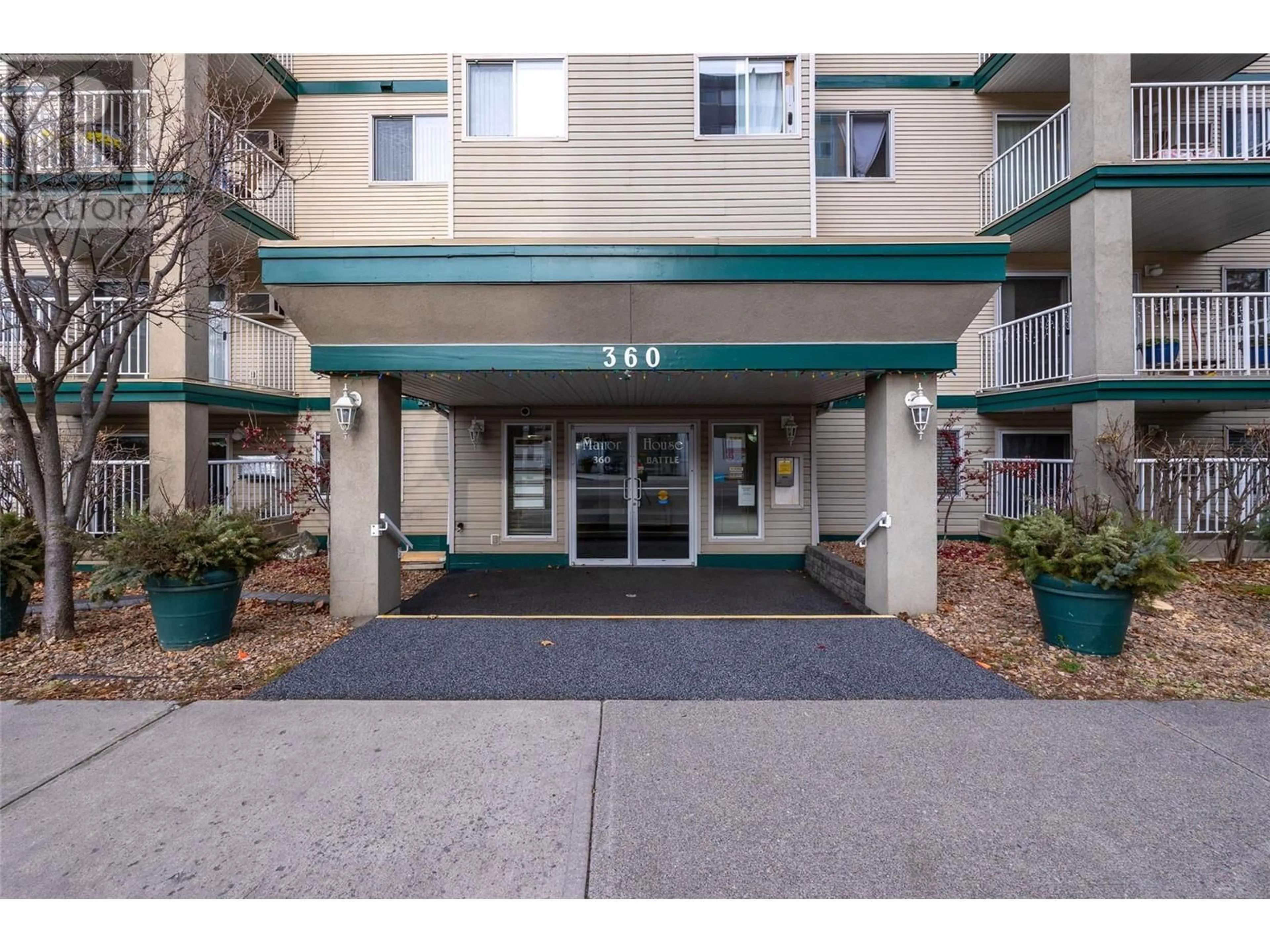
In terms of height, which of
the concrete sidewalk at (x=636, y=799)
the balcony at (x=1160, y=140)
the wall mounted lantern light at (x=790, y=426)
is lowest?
the concrete sidewalk at (x=636, y=799)

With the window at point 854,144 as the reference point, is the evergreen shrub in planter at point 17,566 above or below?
below

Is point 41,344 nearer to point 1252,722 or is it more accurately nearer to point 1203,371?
point 1252,722

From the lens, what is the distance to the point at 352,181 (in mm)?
10734

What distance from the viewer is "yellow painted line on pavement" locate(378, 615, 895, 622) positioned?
6250 mm

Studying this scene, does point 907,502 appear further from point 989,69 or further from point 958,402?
point 989,69

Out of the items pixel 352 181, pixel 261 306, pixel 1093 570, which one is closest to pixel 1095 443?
pixel 1093 570

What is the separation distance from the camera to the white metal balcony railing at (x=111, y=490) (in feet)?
27.6

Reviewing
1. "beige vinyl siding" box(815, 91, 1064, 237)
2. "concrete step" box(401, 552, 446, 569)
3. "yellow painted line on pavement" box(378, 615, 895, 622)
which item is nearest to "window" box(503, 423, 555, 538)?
"concrete step" box(401, 552, 446, 569)

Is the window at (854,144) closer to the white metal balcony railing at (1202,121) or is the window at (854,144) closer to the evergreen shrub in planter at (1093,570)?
the white metal balcony railing at (1202,121)

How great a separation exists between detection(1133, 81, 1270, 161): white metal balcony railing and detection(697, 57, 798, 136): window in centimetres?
493

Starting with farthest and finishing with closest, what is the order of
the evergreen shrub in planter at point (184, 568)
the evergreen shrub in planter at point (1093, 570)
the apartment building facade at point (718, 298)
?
1. the apartment building facade at point (718, 298)
2. the evergreen shrub in planter at point (184, 568)
3. the evergreen shrub in planter at point (1093, 570)

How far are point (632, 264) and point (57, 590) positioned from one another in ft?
20.4

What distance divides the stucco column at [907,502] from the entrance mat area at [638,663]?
1.57 feet

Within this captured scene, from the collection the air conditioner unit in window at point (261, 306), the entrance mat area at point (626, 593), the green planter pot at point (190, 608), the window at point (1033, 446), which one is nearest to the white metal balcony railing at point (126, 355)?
the air conditioner unit in window at point (261, 306)
